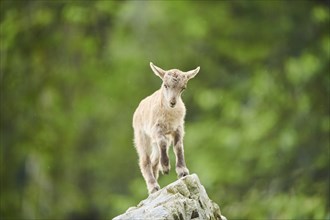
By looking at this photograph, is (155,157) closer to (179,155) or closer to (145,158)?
(145,158)

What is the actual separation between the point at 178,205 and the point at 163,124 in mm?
1238

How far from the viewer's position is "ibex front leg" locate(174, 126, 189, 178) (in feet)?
34.1

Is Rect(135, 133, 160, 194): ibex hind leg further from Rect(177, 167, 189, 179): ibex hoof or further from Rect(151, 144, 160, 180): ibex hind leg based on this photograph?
Rect(177, 167, 189, 179): ibex hoof

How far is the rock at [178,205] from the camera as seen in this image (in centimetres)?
927

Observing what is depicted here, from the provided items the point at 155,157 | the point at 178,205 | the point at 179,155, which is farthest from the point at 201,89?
the point at 178,205

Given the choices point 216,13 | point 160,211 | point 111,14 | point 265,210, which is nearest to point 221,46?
point 216,13

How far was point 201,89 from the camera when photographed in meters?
27.9

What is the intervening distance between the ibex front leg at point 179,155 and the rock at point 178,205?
311 millimetres

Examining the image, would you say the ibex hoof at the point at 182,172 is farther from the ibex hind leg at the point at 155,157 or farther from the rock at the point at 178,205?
the ibex hind leg at the point at 155,157

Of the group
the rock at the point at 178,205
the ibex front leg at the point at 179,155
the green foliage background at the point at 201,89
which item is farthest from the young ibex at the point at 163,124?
the green foliage background at the point at 201,89

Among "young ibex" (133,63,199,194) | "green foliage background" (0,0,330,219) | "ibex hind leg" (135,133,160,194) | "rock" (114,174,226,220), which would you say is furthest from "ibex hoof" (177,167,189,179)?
"green foliage background" (0,0,330,219)

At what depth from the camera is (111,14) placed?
27.0 metres

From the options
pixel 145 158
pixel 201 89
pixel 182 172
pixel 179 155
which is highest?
pixel 201 89

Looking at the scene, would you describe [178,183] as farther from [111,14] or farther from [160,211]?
[111,14]
